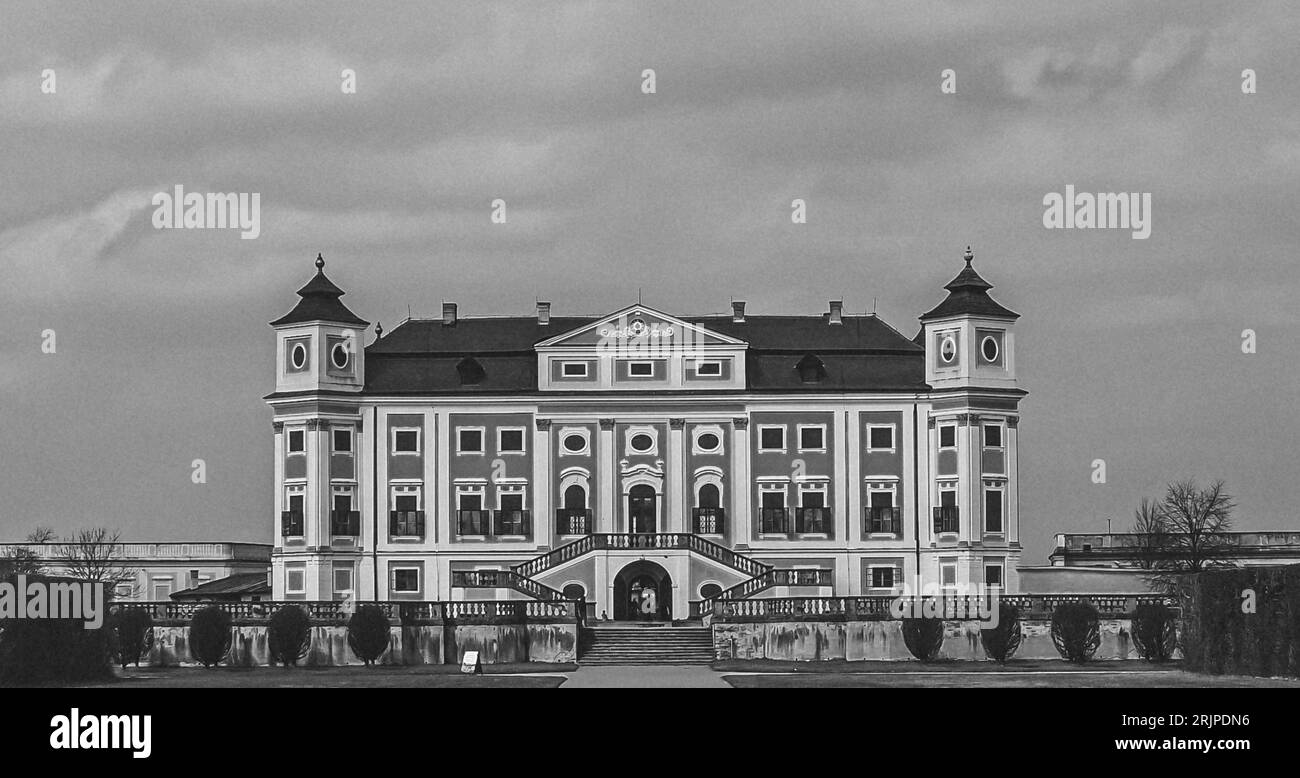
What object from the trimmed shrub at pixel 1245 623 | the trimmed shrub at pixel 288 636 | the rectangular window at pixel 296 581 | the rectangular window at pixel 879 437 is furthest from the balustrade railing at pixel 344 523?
the trimmed shrub at pixel 1245 623

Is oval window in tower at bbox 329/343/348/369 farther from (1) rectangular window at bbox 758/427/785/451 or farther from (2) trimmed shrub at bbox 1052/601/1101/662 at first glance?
(2) trimmed shrub at bbox 1052/601/1101/662

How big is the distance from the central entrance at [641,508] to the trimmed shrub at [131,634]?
17.5 m

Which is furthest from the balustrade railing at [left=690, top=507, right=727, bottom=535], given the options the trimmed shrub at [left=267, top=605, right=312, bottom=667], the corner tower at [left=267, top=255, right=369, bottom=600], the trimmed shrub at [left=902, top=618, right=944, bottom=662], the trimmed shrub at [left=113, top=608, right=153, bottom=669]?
the trimmed shrub at [left=113, top=608, right=153, bottom=669]

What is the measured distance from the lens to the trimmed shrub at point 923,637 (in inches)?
2192

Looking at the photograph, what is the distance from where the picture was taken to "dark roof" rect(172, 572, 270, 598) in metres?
72.6

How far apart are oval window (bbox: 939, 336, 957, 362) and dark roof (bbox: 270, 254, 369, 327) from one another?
1763cm

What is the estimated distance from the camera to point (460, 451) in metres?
69.2

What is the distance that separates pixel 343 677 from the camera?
49.4 metres

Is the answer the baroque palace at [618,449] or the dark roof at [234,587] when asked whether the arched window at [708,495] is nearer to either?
the baroque palace at [618,449]
